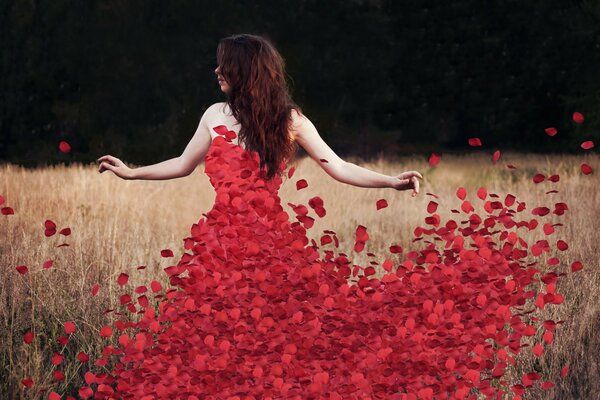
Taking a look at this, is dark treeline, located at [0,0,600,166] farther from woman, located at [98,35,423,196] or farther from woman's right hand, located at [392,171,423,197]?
woman's right hand, located at [392,171,423,197]

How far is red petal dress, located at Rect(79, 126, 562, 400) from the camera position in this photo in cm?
373

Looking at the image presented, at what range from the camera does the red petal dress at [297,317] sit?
12.2 ft

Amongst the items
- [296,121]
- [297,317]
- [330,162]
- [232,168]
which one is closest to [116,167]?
[232,168]

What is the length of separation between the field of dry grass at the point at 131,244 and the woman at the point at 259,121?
117cm

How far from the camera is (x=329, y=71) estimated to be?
2680 cm

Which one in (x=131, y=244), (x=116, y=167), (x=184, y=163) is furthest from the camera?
(x=131, y=244)

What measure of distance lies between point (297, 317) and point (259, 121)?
1.01 meters

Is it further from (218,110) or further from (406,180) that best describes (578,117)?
(218,110)

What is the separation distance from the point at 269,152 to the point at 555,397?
69.5 inches

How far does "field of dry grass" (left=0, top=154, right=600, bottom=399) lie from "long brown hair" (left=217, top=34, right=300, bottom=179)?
1.39m

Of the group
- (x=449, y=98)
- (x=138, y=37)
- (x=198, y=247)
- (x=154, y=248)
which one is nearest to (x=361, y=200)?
(x=154, y=248)

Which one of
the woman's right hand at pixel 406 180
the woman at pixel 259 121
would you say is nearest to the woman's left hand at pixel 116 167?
the woman at pixel 259 121

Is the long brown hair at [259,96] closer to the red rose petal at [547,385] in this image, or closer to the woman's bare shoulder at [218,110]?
the woman's bare shoulder at [218,110]

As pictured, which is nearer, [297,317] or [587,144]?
[297,317]
